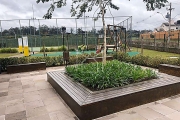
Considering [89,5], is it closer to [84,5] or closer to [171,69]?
[84,5]

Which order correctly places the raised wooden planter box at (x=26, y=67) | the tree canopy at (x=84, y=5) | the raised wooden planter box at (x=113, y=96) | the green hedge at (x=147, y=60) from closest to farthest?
1. the raised wooden planter box at (x=113, y=96)
2. the tree canopy at (x=84, y=5)
3. the green hedge at (x=147, y=60)
4. the raised wooden planter box at (x=26, y=67)

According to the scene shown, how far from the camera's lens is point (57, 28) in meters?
13.0

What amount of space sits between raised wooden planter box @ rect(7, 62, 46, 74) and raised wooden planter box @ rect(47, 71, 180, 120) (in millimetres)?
3345

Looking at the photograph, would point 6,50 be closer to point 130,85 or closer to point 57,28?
point 57,28

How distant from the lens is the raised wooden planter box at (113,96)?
8.41ft

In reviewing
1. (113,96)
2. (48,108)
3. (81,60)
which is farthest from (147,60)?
(48,108)

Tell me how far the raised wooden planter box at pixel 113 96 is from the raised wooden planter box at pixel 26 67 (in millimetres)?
3345

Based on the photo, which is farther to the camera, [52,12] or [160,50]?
[160,50]

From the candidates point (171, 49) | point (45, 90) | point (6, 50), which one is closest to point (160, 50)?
point (171, 49)

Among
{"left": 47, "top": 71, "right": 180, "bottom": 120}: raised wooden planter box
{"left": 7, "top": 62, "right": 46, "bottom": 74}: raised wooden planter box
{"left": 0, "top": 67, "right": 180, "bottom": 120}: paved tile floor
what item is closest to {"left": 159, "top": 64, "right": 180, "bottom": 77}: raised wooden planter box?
{"left": 47, "top": 71, "right": 180, "bottom": 120}: raised wooden planter box

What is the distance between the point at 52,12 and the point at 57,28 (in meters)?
8.61

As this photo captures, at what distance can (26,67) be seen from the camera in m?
6.40

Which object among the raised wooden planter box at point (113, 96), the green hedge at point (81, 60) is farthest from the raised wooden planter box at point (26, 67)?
the raised wooden planter box at point (113, 96)

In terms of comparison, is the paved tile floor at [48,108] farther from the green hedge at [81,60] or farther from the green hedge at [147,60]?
the green hedge at [147,60]
